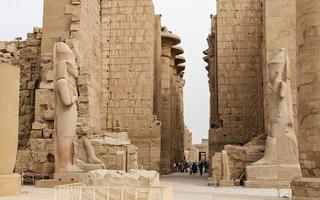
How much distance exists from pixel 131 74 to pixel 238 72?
442cm

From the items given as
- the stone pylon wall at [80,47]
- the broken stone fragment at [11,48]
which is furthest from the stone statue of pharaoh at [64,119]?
the broken stone fragment at [11,48]

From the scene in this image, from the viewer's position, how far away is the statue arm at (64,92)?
12203 millimetres

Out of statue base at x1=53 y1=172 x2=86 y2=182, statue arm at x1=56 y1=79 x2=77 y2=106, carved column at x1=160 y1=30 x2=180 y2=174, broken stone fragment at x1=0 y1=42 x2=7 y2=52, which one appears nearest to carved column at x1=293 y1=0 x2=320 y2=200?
statue base at x1=53 y1=172 x2=86 y2=182

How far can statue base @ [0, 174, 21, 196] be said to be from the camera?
801cm

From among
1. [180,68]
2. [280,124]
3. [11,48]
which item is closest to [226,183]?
[280,124]

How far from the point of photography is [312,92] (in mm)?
7879

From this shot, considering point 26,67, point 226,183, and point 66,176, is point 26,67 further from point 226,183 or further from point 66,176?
point 226,183

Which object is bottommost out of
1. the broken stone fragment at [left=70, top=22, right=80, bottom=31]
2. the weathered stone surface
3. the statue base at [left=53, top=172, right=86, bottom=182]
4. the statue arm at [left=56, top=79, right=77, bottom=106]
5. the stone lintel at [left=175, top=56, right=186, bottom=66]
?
the statue base at [left=53, top=172, right=86, bottom=182]

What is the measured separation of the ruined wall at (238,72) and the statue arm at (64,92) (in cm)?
777

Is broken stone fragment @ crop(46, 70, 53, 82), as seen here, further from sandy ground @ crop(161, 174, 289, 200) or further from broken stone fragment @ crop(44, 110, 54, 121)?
sandy ground @ crop(161, 174, 289, 200)

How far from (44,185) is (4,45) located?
8.97 m

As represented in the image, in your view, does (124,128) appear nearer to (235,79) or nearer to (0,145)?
(235,79)

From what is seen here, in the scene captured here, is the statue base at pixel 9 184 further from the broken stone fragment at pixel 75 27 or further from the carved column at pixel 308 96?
the broken stone fragment at pixel 75 27

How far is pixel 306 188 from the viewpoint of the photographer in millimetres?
7520
